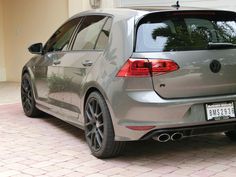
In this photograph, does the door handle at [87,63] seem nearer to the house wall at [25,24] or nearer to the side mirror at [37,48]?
the side mirror at [37,48]

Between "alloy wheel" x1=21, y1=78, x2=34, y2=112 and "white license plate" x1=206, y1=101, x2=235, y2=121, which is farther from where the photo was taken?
"alloy wheel" x1=21, y1=78, x2=34, y2=112

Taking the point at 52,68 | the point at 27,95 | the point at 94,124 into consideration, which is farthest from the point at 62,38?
the point at 94,124

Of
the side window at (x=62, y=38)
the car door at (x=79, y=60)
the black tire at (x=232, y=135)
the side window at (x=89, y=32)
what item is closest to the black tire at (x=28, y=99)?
the side window at (x=62, y=38)

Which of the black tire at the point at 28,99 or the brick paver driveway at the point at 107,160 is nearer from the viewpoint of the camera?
the brick paver driveway at the point at 107,160

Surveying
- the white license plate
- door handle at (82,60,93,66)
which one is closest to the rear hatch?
the white license plate

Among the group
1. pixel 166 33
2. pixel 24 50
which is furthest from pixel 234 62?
pixel 24 50

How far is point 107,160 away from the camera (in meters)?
5.07

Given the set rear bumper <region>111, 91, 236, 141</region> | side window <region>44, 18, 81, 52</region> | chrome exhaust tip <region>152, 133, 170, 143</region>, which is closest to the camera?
rear bumper <region>111, 91, 236, 141</region>

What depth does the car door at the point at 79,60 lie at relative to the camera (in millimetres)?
5445

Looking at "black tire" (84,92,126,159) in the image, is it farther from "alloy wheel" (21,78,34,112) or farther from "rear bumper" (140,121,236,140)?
"alloy wheel" (21,78,34,112)

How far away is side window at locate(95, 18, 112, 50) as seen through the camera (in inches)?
206

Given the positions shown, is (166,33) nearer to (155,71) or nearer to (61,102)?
(155,71)

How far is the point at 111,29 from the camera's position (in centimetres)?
517

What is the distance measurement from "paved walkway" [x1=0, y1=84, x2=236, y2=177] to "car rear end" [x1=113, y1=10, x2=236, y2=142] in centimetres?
34
